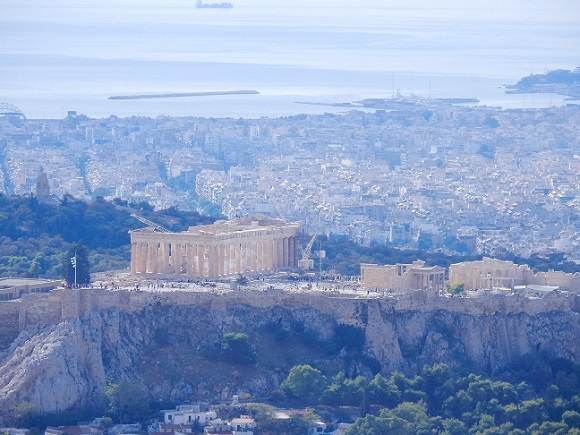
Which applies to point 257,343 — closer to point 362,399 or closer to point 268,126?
point 362,399

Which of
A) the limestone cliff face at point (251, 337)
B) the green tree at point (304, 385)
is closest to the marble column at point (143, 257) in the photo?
the limestone cliff face at point (251, 337)

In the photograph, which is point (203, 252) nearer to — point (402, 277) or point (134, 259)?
point (134, 259)

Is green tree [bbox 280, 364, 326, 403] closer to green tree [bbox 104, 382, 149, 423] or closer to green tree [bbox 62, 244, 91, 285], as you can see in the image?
green tree [bbox 104, 382, 149, 423]

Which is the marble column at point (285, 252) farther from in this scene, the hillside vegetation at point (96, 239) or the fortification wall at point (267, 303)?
the fortification wall at point (267, 303)

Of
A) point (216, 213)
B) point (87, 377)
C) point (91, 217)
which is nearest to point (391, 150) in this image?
point (216, 213)

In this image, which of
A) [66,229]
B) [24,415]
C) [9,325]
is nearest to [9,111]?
[66,229]
